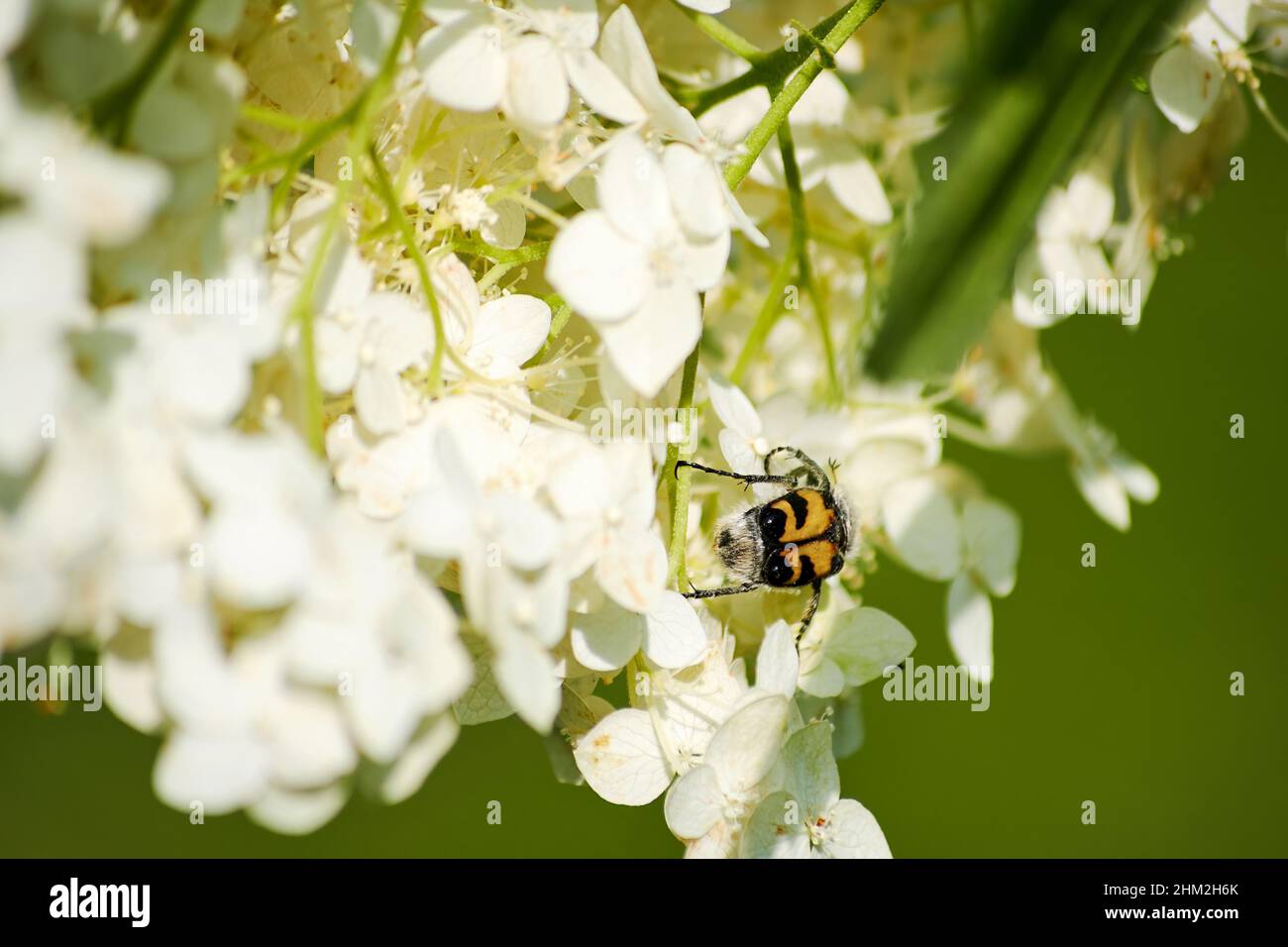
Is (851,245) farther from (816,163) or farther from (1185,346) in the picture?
(1185,346)

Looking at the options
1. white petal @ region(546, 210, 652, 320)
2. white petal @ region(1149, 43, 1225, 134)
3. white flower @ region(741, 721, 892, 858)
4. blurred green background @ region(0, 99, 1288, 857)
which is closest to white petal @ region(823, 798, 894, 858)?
white flower @ region(741, 721, 892, 858)

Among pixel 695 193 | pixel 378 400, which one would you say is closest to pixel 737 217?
pixel 695 193

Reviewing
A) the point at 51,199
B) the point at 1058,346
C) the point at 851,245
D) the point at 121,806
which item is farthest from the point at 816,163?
the point at 121,806

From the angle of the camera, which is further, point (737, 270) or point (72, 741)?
point (72, 741)

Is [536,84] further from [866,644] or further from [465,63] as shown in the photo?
[866,644]

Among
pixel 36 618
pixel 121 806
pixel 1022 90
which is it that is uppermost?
pixel 1022 90

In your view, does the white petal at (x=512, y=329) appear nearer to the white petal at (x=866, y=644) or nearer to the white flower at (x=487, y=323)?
the white flower at (x=487, y=323)

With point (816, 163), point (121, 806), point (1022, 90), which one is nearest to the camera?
point (1022, 90)
